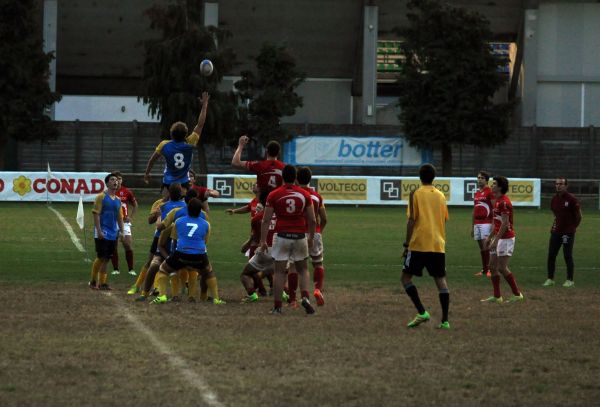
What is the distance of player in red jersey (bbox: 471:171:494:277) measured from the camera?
22.3 metres

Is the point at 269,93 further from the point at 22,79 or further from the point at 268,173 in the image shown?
the point at 268,173

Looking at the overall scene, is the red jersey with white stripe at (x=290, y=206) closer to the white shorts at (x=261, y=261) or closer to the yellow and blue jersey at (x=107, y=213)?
the white shorts at (x=261, y=261)

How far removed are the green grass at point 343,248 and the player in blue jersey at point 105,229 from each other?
142 centimetres

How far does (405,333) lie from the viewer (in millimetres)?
13531

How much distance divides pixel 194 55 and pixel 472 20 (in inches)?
512

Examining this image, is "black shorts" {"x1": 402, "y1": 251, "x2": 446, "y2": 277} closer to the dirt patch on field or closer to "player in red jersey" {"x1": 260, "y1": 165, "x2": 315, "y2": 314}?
the dirt patch on field

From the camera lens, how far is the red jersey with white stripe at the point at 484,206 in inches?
883

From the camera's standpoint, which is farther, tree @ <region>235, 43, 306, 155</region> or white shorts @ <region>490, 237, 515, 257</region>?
tree @ <region>235, 43, 306, 155</region>

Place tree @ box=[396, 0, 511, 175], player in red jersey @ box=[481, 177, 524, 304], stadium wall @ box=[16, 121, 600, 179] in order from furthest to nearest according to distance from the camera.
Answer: stadium wall @ box=[16, 121, 600, 179]
tree @ box=[396, 0, 511, 175]
player in red jersey @ box=[481, 177, 524, 304]

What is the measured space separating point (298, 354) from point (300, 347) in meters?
0.48

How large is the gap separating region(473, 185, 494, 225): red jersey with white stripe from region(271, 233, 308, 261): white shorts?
24.9 ft

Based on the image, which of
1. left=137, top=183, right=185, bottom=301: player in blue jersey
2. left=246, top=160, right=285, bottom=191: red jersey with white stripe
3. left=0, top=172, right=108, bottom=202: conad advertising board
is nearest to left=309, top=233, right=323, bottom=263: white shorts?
left=246, top=160, right=285, bottom=191: red jersey with white stripe

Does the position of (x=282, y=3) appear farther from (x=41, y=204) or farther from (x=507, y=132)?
(x=41, y=204)

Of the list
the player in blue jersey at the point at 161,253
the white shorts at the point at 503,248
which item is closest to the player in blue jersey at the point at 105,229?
the player in blue jersey at the point at 161,253
